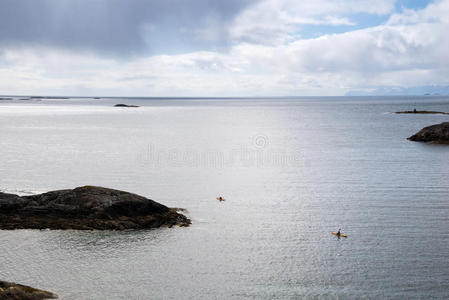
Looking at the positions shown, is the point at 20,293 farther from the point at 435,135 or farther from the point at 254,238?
the point at 435,135

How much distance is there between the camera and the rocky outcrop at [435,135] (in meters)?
78.1

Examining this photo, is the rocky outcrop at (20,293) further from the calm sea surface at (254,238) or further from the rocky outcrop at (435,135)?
the rocky outcrop at (435,135)

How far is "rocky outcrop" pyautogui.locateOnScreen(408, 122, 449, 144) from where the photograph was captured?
78.1 m

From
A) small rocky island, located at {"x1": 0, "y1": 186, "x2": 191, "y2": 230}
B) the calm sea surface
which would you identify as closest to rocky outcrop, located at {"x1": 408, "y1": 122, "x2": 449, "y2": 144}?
the calm sea surface

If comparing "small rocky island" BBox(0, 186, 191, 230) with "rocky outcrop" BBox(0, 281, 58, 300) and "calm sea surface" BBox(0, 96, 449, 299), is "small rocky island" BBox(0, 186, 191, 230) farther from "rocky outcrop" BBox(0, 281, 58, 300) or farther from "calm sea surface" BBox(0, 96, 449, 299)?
"rocky outcrop" BBox(0, 281, 58, 300)

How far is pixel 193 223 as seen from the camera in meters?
31.5

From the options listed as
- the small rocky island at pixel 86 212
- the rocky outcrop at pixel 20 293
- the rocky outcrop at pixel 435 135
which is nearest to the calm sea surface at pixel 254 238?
the rocky outcrop at pixel 20 293

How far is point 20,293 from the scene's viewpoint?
1903cm

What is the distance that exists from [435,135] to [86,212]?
71.9m

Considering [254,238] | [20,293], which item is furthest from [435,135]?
[20,293]

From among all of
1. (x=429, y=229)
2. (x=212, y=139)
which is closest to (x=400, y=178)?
(x=429, y=229)

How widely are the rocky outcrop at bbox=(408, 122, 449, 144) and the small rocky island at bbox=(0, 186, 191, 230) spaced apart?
6418cm

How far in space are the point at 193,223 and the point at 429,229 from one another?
17.2m

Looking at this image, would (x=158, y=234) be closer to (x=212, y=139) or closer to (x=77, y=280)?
(x=77, y=280)
